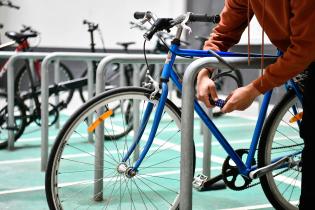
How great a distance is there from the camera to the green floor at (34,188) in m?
2.71

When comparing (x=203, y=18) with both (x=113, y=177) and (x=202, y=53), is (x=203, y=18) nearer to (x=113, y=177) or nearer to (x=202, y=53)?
(x=202, y=53)

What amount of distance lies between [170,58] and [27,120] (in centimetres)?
266

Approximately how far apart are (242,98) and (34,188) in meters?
1.80

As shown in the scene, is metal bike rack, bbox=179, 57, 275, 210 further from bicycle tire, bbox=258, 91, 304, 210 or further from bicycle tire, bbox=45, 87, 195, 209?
bicycle tire, bbox=258, 91, 304, 210

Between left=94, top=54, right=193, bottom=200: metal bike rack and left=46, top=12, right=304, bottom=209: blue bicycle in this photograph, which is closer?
left=46, top=12, right=304, bottom=209: blue bicycle

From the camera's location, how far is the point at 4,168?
11.5 feet

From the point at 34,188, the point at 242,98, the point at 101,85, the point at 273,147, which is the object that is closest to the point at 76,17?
the point at 34,188

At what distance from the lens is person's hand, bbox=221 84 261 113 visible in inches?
63.9

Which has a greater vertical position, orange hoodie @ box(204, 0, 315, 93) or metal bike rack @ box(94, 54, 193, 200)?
orange hoodie @ box(204, 0, 315, 93)

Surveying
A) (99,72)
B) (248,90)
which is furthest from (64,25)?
(248,90)

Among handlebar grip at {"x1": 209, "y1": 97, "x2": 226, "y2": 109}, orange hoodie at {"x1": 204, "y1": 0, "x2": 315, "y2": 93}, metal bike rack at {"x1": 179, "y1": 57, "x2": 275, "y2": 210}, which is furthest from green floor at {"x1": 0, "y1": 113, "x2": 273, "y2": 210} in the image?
orange hoodie at {"x1": 204, "y1": 0, "x2": 315, "y2": 93}

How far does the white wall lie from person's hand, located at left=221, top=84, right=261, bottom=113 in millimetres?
5821

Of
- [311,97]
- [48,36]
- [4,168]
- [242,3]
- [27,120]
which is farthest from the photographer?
[48,36]

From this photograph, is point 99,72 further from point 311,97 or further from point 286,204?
point 311,97
